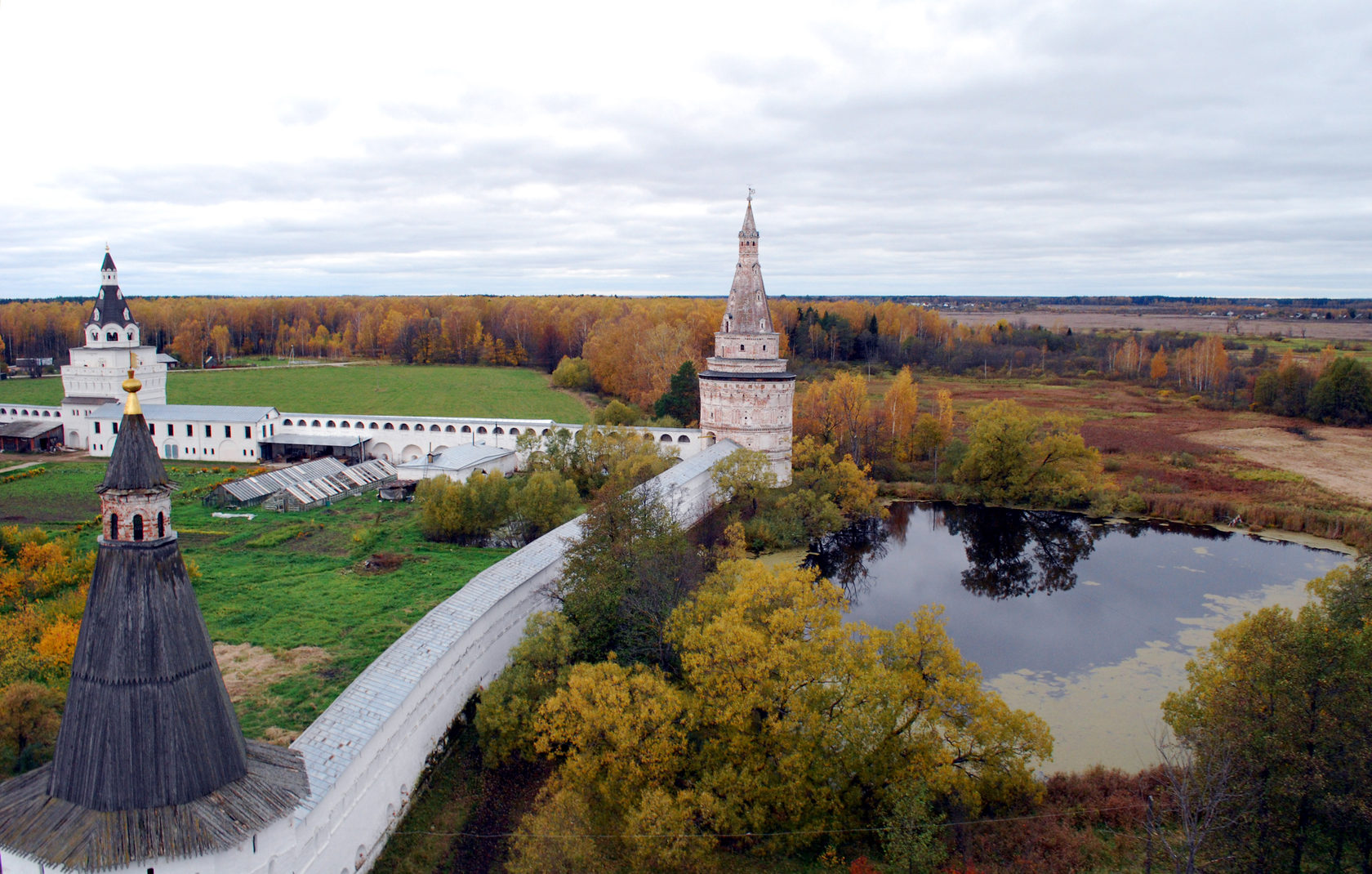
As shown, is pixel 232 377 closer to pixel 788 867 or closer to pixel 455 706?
pixel 455 706

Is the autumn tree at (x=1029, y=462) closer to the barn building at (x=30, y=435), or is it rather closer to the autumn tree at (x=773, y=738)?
the autumn tree at (x=773, y=738)

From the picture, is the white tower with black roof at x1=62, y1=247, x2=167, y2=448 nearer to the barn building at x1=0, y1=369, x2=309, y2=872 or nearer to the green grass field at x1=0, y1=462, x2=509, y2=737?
the green grass field at x1=0, y1=462, x2=509, y2=737

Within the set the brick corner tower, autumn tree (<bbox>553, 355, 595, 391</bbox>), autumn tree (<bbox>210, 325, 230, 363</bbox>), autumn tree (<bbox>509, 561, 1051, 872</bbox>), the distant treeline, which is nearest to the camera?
autumn tree (<bbox>509, 561, 1051, 872</bbox>)

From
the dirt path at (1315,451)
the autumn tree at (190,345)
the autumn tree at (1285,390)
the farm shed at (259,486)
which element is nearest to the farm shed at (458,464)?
the farm shed at (259,486)

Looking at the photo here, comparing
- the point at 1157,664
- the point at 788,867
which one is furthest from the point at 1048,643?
the point at 788,867

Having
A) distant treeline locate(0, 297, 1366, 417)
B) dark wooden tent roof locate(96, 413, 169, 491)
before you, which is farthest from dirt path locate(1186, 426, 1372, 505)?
dark wooden tent roof locate(96, 413, 169, 491)
